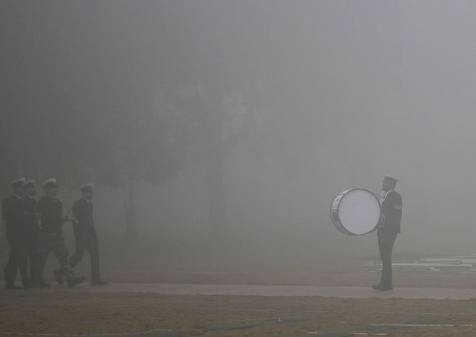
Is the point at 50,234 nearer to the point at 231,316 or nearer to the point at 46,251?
the point at 46,251

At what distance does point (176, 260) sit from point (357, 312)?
17665mm

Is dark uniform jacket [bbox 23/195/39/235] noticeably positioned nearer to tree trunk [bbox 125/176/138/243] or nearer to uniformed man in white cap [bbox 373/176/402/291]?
uniformed man in white cap [bbox 373/176/402/291]

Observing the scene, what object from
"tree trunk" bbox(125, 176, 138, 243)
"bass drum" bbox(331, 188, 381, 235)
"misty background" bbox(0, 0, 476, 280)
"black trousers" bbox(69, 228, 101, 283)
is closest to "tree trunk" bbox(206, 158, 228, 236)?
"misty background" bbox(0, 0, 476, 280)

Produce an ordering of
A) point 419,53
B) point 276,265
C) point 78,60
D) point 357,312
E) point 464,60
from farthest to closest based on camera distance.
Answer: point 464,60
point 419,53
point 78,60
point 276,265
point 357,312

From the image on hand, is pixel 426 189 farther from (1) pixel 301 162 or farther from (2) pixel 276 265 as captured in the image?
(2) pixel 276 265

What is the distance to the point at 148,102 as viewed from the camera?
44000 mm

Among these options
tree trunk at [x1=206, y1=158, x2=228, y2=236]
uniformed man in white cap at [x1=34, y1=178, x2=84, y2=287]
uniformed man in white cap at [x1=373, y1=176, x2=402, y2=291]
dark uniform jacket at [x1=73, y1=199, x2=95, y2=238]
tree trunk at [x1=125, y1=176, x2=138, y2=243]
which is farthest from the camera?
tree trunk at [x1=206, y1=158, x2=228, y2=236]

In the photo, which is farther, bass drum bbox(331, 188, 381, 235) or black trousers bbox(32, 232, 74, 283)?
black trousers bbox(32, 232, 74, 283)

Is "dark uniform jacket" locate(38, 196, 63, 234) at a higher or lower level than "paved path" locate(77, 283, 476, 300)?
higher

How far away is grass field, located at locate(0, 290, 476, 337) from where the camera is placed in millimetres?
12039

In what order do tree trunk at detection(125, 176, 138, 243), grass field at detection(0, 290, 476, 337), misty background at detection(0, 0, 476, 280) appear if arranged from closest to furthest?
1. grass field at detection(0, 290, 476, 337)
2. misty background at detection(0, 0, 476, 280)
3. tree trunk at detection(125, 176, 138, 243)

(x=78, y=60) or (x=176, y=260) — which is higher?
(x=78, y=60)

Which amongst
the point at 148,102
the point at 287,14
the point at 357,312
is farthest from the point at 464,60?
the point at 357,312

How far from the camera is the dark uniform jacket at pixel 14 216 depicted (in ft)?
63.3
